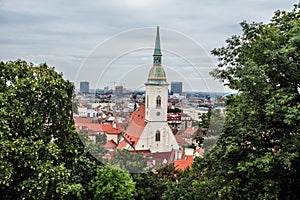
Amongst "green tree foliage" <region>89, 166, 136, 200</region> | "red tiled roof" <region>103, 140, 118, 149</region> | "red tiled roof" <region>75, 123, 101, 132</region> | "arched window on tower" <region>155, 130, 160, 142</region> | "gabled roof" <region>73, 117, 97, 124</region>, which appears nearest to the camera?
"arched window on tower" <region>155, 130, 160, 142</region>

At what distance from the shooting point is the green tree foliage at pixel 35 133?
7.95m

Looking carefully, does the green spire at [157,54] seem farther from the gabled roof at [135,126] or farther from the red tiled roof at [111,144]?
the red tiled roof at [111,144]

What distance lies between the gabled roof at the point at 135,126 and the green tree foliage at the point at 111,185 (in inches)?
164

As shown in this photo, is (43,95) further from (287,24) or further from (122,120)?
(287,24)

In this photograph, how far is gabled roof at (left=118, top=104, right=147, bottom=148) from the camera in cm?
588

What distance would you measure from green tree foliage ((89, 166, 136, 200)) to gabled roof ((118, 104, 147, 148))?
13.6 ft

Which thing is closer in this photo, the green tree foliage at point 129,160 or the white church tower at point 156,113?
the white church tower at point 156,113

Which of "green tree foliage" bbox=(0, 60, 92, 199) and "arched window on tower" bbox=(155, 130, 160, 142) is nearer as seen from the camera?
"arched window on tower" bbox=(155, 130, 160, 142)

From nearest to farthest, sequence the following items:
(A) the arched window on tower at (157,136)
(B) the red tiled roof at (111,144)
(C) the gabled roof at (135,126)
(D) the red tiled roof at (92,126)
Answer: (A) the arched window on tower at (157,136) < (C) the gabled roof at (135,126) < (B) the red tiled roof at (111,144) < (D) the red tiled roof at (92,126)

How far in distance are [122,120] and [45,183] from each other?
3.04m

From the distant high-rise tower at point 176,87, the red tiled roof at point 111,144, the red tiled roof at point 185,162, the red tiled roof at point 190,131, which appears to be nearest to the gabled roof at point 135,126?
the red tiled roof at point 111,144

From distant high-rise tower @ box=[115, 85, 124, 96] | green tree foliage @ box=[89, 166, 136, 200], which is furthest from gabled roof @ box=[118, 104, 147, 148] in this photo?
green tree foliage @ box=[89, 166, 136, 200]

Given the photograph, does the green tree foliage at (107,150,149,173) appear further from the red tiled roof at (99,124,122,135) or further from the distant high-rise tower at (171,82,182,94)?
the distant high-rise tower at (171,82,182,94)

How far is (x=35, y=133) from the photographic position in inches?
332
